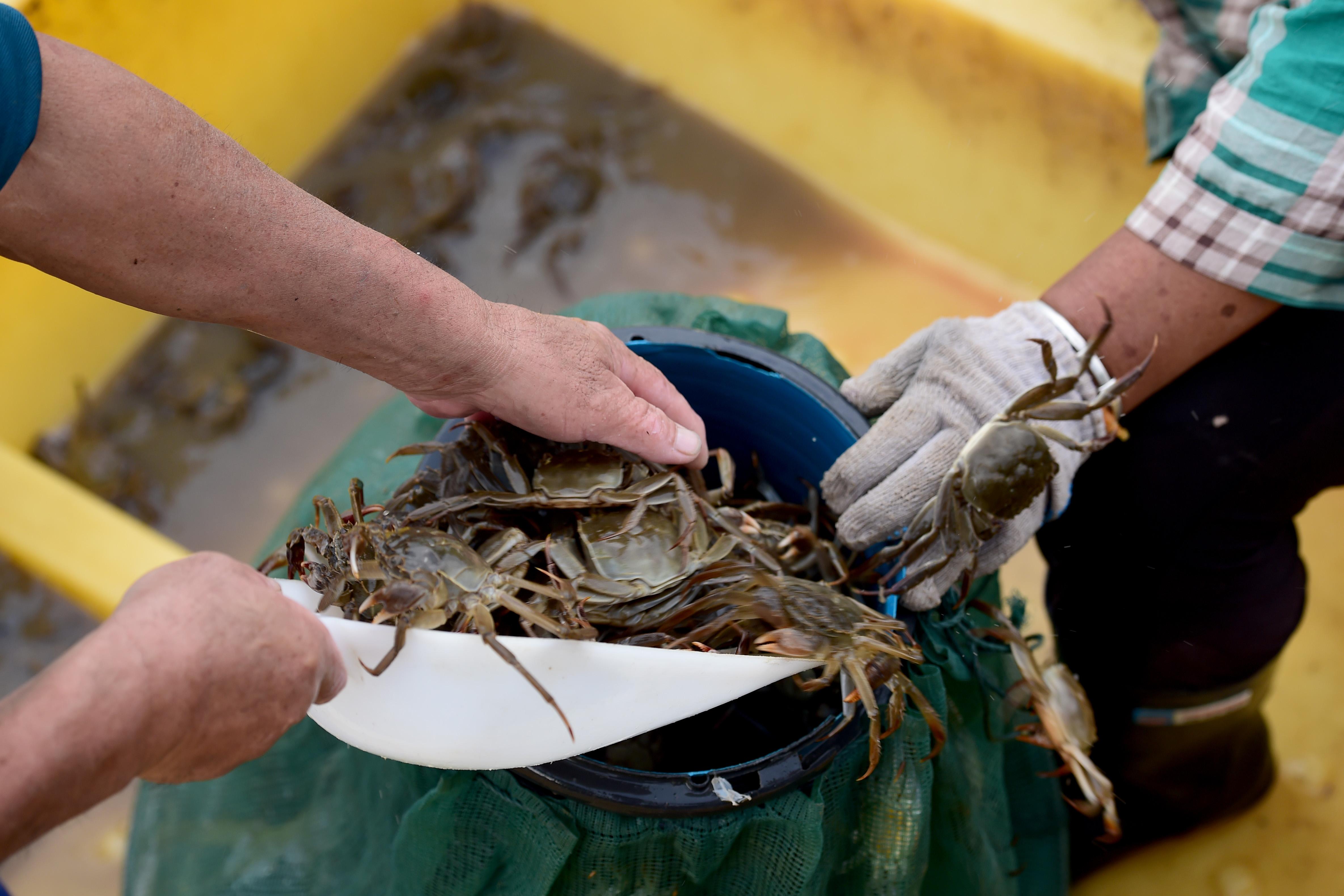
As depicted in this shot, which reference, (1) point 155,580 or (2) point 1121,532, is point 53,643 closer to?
(1) point 155,580

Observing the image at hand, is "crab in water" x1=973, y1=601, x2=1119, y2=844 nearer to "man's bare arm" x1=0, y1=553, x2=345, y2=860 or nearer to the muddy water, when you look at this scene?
"man's bare arm" x1=0, y1=553, x2=345, y2=860

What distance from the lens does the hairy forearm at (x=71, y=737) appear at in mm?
395

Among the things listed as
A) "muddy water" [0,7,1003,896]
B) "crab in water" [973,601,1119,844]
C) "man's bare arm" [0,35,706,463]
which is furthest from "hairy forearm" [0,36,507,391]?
"muddy water" [0,7,1003,896]

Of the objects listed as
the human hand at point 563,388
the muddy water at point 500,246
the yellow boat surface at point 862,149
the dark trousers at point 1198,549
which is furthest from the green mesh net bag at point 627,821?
the muddy water at point 500,246

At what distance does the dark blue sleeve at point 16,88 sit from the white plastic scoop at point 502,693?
326 millimetres

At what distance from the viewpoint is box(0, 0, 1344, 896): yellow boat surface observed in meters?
1.41

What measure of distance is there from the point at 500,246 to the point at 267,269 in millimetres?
1271

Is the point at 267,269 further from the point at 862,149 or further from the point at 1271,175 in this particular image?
the point at 862,149

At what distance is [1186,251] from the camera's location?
88cm

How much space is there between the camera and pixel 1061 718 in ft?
2.89

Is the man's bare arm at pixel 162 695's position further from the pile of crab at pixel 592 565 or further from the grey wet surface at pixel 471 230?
the grey wet surface at pixel 471 230

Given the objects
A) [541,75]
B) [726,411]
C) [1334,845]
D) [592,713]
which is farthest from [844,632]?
[541,75]

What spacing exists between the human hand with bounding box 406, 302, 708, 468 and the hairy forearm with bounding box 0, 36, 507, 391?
14 millimetres

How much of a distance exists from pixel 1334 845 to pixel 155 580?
5.60 ft
